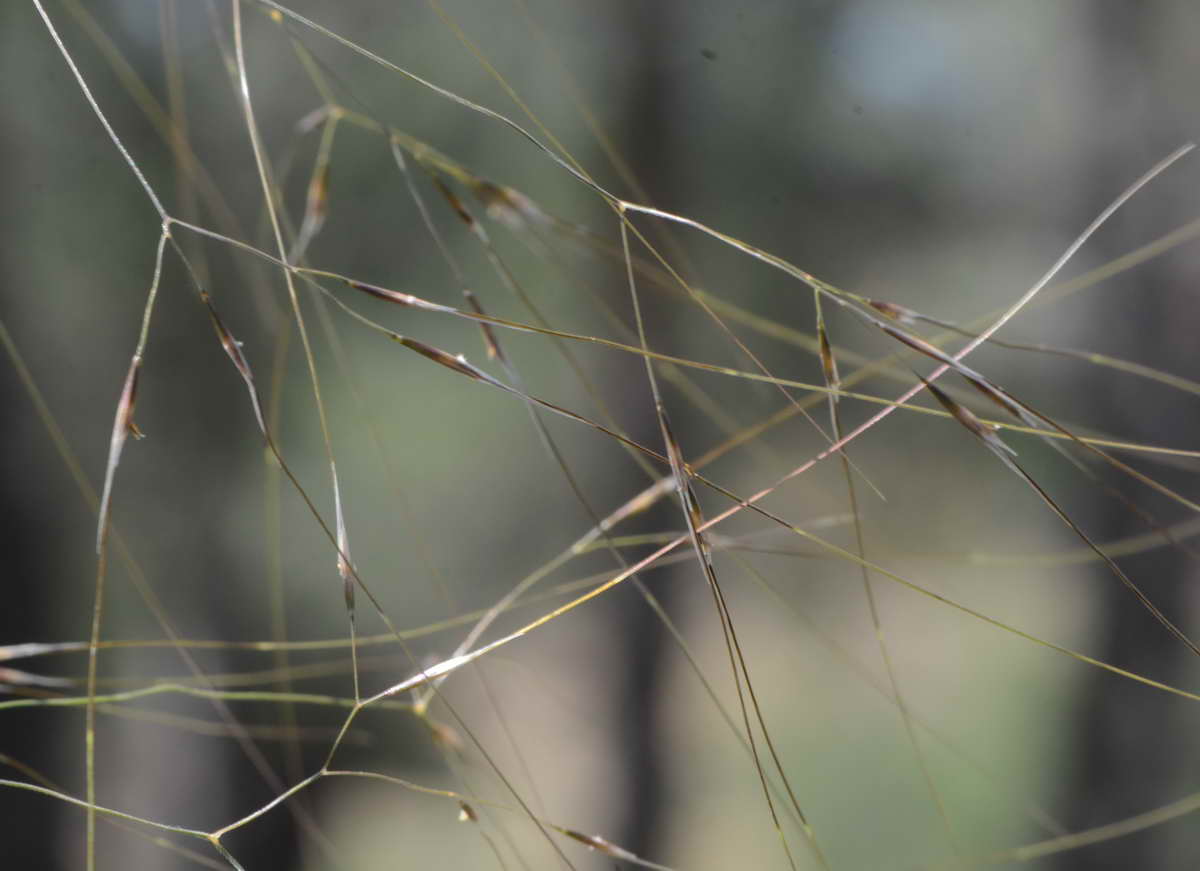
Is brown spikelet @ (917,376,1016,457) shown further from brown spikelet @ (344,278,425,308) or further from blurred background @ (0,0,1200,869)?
blurred background @ (0,0,1200,869)

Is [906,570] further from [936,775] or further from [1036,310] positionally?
[936,775]

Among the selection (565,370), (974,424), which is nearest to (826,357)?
(974,424)

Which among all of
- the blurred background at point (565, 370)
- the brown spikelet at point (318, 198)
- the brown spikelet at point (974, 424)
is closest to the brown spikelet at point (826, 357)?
the brown spikelet at point (974, 424)

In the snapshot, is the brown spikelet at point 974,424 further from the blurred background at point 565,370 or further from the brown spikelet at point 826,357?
the blurred background at point 565,370

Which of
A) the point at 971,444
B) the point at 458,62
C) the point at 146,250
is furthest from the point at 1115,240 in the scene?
the point at 146,250

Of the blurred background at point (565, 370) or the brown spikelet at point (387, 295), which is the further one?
the blurred background at point (565, 370)

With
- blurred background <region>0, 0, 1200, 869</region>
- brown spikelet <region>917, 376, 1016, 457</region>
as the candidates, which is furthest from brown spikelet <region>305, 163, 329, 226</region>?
blurred background <region>0, 0, 1200, 869</region>

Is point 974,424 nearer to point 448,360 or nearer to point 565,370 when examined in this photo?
point 448,360

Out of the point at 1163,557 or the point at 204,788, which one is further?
the point at 204,788
